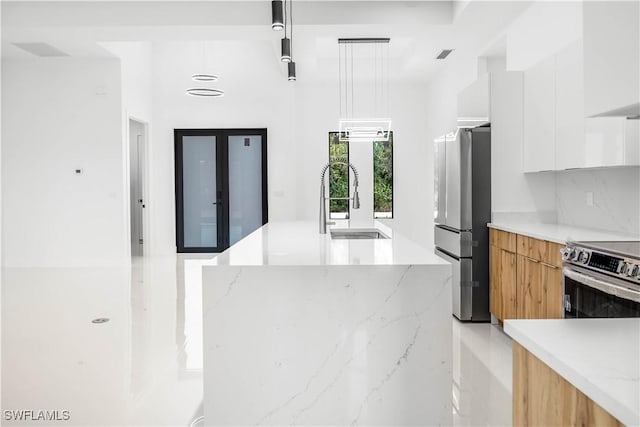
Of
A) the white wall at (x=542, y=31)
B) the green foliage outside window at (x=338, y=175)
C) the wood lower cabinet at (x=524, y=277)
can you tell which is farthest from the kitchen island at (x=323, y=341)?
the green foliage outside window at (x=338, y=175)

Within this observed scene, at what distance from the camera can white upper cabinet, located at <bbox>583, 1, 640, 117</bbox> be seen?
3.32ft

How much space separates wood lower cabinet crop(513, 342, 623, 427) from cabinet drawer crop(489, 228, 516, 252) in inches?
113

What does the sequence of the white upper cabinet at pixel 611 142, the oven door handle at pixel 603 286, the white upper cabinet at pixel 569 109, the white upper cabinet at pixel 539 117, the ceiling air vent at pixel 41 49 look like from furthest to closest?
the ceiling air vent at pixel 41 49 < the white upper cabinet at pixel 539 117 < the white upper cabinet at pixel 569 109 < the white upper cabinet at pixel 611 142 < the oven door handle at pixel 603 286

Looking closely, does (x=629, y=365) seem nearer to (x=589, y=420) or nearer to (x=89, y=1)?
(x=589, y=420)

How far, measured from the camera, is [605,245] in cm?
258

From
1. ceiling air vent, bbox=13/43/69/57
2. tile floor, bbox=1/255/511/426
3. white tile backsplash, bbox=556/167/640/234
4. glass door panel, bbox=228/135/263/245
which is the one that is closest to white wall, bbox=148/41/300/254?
glass door panel, bbox=228/135/263/245

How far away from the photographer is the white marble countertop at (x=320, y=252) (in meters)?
2.24

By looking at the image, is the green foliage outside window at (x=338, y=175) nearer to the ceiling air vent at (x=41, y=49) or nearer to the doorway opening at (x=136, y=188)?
the doorway opening at (x=136, y=188)

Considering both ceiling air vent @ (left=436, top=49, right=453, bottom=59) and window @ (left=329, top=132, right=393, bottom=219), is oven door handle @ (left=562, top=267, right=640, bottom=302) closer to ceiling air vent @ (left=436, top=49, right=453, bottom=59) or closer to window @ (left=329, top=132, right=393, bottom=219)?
ceiling air vent @ (left=436, top=49, right=453, bottom=59)

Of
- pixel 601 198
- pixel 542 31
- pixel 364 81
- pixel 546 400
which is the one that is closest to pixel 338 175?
pixel 364 81

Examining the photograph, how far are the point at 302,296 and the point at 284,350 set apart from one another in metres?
0.24

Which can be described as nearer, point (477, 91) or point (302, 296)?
point (302, 296)

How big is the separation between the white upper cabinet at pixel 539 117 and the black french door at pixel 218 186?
557 cm

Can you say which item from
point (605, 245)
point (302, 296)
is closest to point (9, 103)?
point (302, 296)
